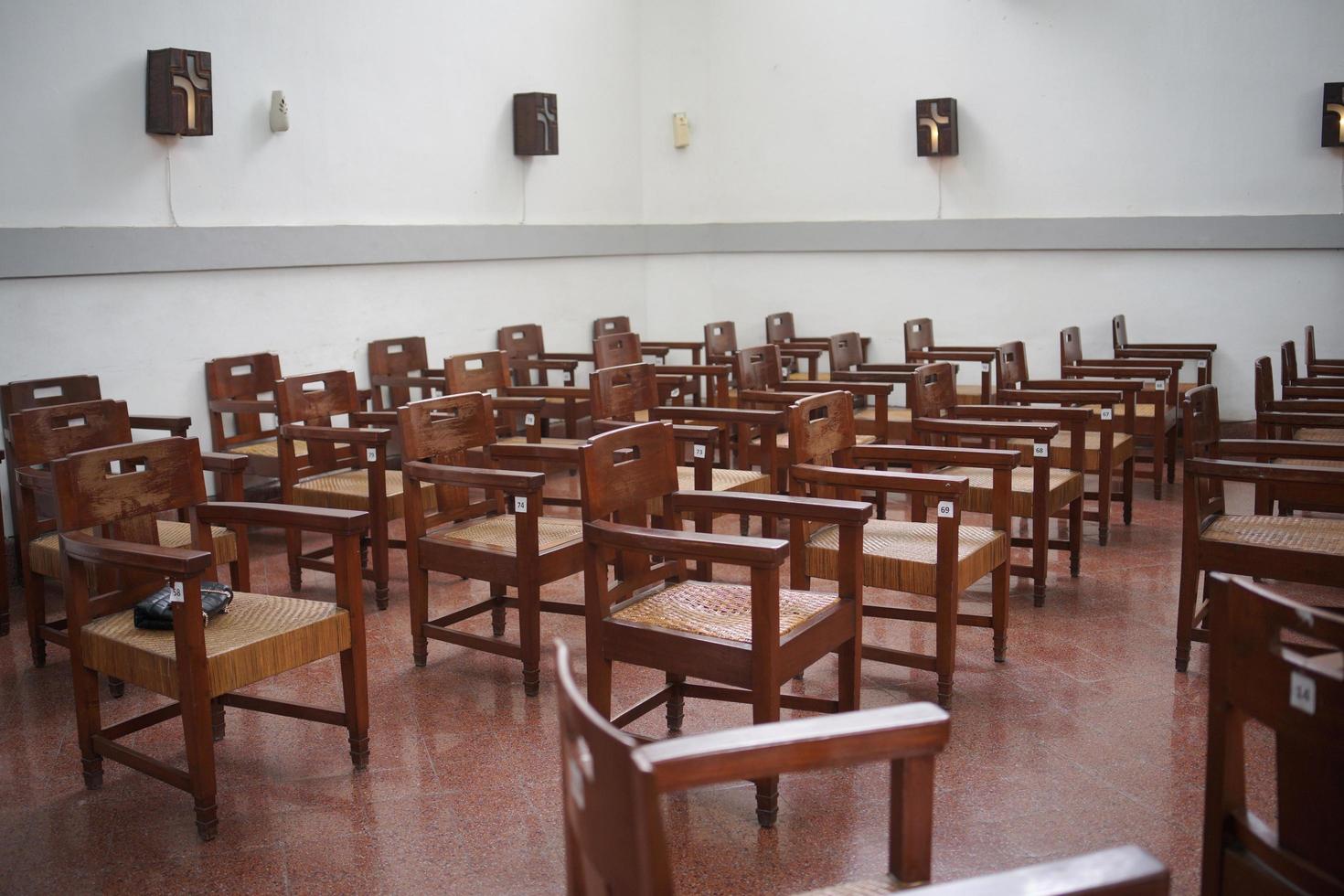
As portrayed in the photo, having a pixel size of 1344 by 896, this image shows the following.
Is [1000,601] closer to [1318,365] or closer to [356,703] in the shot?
[356,703]

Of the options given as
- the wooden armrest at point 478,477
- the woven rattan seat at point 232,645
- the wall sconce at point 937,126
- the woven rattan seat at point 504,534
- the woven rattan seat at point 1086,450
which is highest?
the wall sconce at point 937,126

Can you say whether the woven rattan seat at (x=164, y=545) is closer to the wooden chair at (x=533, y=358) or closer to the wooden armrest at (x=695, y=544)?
the wooden armrest at (x=695, y=544)

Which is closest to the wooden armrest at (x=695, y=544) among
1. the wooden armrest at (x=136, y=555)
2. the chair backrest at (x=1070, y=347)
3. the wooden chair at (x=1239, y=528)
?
the wooden armrest at (x=136, y=555)

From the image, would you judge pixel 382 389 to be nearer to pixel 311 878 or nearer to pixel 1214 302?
pixel 311 878

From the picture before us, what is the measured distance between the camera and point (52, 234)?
4.93 m

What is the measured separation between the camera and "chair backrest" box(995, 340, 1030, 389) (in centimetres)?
Answer: 561

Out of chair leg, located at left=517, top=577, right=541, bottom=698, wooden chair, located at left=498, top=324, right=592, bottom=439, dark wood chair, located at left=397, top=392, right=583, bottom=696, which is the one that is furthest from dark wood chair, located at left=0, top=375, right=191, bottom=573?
wooden chair, located at left=498, top=324, right=592, bottom=439

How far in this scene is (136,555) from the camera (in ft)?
8.84

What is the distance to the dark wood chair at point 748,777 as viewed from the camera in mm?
1255

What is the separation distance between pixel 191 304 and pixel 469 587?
2120mm

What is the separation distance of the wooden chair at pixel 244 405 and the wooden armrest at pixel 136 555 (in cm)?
218

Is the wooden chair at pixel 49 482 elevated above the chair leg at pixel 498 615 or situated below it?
above

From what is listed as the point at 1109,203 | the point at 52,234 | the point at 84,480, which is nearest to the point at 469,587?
the point at 84,480

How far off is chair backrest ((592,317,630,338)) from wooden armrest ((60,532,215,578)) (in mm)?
5449
